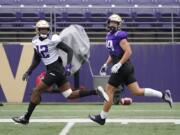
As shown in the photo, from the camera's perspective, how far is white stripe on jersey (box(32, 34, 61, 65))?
860 centimetres

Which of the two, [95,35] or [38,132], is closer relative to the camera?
[38,132]

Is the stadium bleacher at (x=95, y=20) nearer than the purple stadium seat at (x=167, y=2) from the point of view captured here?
Yes

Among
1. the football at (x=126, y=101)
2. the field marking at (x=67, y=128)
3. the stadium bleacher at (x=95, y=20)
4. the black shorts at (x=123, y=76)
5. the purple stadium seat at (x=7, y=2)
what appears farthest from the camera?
the purple stadium seat at (x=7, y=2)

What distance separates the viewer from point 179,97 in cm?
1659

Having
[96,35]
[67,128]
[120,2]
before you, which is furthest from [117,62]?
[120,2]

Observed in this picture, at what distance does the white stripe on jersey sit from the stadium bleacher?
30.1 ft

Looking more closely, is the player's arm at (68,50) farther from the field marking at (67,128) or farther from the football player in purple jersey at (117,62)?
the field marking at (67,128)

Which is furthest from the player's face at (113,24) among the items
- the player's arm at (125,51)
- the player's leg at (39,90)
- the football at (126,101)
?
the football at (126,101)

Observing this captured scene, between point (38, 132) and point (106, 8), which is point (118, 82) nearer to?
point (38, 132)

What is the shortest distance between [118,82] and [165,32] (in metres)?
9.93

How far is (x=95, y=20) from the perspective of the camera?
1892 cm

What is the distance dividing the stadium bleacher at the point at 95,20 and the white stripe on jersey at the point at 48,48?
919 cm

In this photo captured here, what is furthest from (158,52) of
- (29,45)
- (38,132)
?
(38,132)

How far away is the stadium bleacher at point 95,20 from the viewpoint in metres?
18.2
